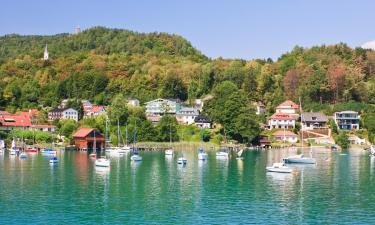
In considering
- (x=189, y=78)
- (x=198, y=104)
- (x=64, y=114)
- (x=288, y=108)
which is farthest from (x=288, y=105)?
(x=64, y=114)

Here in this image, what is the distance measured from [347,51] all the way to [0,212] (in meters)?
100

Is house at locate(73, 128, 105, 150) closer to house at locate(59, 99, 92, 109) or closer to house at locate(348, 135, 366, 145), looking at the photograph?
house at locate(59, 99, 92, 109)

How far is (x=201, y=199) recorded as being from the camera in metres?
34.5

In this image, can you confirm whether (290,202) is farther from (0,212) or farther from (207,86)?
(207,86)

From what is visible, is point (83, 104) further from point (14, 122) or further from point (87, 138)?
point (87, 138)

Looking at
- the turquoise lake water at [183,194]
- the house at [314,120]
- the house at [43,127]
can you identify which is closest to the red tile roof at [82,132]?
the house at [43,127]

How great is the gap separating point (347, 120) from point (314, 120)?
20.3ft

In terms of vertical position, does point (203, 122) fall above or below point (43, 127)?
above

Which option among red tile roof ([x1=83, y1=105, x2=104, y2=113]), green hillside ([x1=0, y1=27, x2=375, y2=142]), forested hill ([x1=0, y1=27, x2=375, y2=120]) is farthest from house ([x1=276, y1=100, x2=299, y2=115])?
red tile roof ([x1=83, y1=105, x2=104, y2=113])

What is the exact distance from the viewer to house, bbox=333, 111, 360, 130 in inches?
3745

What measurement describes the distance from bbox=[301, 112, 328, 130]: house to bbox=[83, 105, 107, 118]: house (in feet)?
115

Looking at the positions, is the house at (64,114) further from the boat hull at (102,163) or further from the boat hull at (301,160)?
the boat hull at (301,160)

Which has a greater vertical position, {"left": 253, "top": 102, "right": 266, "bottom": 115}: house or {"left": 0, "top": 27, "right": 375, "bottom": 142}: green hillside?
{"left": 0, "top": 27, "right": 375, "bottom": 142}: green hillside

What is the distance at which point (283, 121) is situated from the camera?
9512 centimetres
